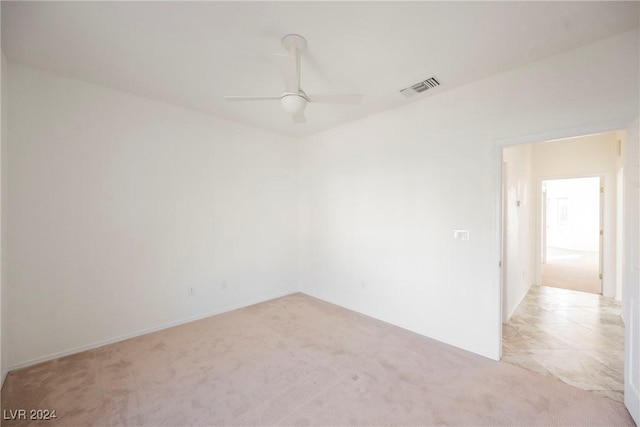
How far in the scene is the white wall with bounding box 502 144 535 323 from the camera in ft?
11.6

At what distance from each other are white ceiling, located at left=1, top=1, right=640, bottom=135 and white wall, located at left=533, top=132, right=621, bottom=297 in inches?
147

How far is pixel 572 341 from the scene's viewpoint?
3020 mm

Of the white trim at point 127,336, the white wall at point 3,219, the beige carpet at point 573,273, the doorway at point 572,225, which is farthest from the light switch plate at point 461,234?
the doorway at point 572,225

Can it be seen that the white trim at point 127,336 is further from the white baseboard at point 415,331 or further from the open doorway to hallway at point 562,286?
the open doorway to hallway at point 562,286

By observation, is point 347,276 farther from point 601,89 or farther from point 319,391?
→ point 601,89

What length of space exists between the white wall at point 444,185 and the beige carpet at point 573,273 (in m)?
3.88

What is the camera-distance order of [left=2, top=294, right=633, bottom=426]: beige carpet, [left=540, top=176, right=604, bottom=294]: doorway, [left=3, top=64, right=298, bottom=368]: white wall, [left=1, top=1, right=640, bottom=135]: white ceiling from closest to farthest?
[left=1, top=1, right=640, bottom=135]: white ceiling, [left=2, top=294, right=633, bottom=426]: beige carpet, [left=3, top=64, right=298, bottom=368]: white wall, [left=540, top=176, right=604, bottom=294]: doorway

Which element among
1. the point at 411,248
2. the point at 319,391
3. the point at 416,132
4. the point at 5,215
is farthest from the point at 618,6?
the point at 5,215

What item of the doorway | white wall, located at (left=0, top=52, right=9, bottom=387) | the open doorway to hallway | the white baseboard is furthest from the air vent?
the doorway

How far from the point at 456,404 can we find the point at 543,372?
3.58ft

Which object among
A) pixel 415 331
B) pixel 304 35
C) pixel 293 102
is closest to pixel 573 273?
pixel 415 331

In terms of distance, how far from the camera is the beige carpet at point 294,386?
193 centimetres

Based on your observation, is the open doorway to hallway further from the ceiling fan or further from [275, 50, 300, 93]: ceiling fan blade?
[275, 50, 300, 93]: ceiling fan blade

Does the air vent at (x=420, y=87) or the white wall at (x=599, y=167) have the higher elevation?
the air vent at (x=420, y=87)
